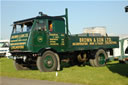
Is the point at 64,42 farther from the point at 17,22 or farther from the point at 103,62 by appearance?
the point at 103,62

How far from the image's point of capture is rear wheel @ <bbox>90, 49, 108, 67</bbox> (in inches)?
686

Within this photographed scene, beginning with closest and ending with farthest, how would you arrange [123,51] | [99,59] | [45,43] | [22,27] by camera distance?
[45,43]
[22,27]
[99,59]
[123,51]

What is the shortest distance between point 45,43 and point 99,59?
19.0ft

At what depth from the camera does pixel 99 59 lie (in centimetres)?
1780

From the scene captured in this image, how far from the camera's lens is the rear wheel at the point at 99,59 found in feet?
57.2

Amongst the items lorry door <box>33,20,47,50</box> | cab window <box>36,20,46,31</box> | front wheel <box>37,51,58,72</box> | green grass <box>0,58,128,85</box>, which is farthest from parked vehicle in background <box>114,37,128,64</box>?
cab window <box>36,20,46,31</box>

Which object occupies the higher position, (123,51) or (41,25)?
(41,25)

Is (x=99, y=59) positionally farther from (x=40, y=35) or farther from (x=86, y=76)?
(x=86, y=76)

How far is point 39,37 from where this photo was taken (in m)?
13.5

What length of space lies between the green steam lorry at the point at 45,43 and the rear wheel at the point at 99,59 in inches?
32.8

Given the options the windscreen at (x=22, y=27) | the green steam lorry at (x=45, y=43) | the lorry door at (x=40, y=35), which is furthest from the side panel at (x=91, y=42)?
the windscreen at (x=22, y=27)

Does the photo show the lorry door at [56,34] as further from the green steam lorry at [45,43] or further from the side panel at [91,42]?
the side panel at [91,42]

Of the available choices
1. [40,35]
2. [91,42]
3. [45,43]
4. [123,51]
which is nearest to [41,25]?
[40,35]

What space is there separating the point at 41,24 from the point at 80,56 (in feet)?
14.9
